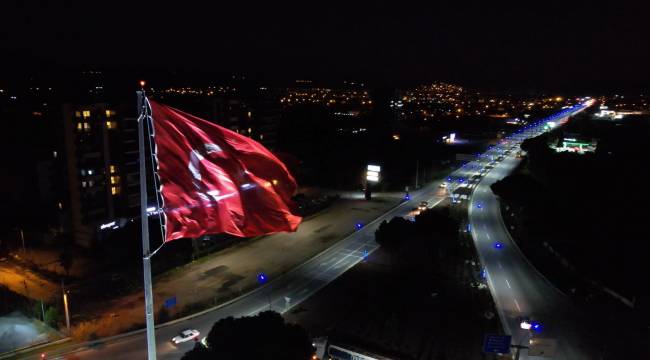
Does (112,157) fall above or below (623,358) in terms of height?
above

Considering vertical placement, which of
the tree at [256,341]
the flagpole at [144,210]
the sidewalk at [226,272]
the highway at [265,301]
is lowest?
the sidewalk at [226,272]

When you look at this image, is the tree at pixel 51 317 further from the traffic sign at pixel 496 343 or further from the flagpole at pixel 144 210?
the traffic sign at pixel 496 343

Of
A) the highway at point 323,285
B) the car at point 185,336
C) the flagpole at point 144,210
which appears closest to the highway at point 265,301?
the highway at point 323,285

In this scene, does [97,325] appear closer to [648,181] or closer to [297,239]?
[297,239]

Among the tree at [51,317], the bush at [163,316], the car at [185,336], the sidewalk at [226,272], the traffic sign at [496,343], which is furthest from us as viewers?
the sidewalk at [226,272]

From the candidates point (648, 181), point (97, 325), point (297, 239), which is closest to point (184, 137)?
point (97, 325)

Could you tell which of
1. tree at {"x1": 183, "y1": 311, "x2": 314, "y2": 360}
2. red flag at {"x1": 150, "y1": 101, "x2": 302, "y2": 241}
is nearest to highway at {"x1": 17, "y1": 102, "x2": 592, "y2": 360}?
tree at {"x1": 183, "y1": 311, "x2": 314, "y2": 360}

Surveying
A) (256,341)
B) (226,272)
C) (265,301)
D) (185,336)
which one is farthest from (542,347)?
(226,272)
